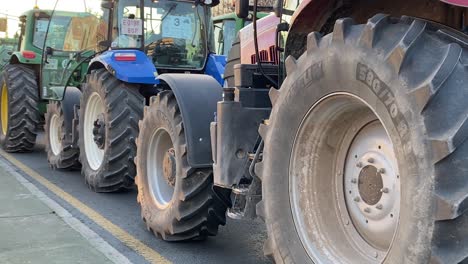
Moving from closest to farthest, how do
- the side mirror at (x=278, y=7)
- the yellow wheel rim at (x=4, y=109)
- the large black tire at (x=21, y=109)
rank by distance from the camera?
the side mirror at (x=278, y=7)
the large black tire at (x=21, y=109)
the yellow wheel rim at (x=4, y=109)

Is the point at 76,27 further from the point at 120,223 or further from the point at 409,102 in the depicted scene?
the point at 409,102

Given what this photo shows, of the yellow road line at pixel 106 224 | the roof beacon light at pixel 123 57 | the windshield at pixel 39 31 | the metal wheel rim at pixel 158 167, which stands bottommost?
the yellow road line at pixel 106 224

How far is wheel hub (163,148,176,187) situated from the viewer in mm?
4859

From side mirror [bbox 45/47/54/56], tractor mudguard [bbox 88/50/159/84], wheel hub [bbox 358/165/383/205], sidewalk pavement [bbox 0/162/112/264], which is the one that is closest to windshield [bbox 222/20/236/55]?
side mirror [bbox 45/47/54/56]

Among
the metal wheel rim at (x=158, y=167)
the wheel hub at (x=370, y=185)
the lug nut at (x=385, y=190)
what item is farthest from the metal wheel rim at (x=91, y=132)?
the lug nut at (x=385, y=190)

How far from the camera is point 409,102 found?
228 cm

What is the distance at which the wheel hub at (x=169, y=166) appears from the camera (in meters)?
4.86

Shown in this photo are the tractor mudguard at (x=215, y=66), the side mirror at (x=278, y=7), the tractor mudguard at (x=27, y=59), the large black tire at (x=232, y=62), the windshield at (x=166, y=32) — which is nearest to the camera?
the side mirror at (x=278, y=7)

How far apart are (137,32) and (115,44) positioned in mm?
349

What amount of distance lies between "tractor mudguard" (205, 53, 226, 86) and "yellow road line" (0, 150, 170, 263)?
250 cm

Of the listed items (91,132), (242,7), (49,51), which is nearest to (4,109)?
(49,51)

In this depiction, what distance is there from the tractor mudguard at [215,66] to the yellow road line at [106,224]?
250cm

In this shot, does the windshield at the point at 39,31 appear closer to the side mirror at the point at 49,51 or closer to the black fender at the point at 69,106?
the side mirror at the point at 49,51

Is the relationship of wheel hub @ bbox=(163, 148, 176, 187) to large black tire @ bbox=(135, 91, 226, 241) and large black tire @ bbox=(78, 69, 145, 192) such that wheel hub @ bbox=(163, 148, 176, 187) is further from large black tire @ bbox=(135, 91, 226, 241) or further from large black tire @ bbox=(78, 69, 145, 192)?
large black tire @ bbox=(78, 69, 145, 192)
